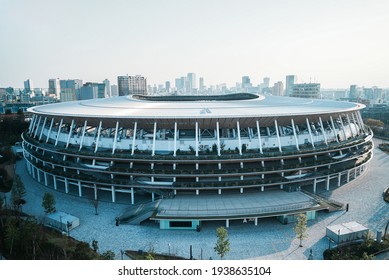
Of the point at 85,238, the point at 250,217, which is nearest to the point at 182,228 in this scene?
the point at 250,217

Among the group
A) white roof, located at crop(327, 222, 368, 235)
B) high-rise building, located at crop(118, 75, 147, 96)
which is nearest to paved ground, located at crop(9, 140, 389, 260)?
white roof, located at crop(327, 222, 368, 235)

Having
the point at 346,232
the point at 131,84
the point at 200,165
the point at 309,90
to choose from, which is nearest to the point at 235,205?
the point at 200,165

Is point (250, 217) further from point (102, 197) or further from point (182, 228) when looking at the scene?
point (102, 197)

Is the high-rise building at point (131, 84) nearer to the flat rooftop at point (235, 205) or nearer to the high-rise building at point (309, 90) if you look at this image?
the high-rise building at point (309, 90)

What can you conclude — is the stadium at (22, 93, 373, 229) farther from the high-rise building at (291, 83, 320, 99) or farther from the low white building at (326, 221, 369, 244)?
the high-rise building at (291, 83, 320, 99)

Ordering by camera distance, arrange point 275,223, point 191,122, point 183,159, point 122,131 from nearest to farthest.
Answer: point 275,223, point 183,159, point 191,122, point 122,131

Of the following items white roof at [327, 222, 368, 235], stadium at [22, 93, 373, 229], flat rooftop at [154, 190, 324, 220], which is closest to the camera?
white roof at [327, 222, 368, 235]
